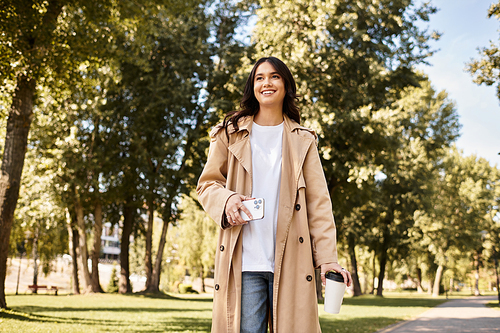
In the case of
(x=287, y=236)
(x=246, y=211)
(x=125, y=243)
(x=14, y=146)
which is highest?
(x=14, y=146)

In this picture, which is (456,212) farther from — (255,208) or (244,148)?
(255,208)

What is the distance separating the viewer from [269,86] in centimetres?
284

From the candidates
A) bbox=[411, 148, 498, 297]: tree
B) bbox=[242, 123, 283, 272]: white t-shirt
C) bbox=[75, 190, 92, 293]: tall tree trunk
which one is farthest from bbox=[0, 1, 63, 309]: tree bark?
bbox=[411, 148, 498, 297]: tree

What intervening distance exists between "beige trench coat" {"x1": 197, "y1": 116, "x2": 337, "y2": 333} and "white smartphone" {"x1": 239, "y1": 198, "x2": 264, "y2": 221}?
0.48 ft

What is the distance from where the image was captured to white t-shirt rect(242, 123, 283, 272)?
246 centimetres

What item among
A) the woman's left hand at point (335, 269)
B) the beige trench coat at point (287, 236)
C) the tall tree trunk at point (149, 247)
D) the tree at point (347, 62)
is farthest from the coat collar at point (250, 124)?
the tall tree trunk at point (149, 247)

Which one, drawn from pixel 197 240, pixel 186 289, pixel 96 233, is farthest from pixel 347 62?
pixel 186 289

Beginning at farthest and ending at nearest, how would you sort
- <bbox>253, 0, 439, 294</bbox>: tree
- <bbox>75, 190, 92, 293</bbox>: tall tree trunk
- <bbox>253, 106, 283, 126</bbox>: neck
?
<bbox>75, 190, 92, 293</bbox>: tall tree trunk → <bbox>253, 0, 439, 294</bbox>: tree → <bbox>253, 106, 283, 126</bbox>: neck

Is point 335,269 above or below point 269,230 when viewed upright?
below

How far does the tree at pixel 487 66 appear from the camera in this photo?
11070 millimetres

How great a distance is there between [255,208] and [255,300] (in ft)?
1.72

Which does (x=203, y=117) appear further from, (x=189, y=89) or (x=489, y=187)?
(x=489, y=187)

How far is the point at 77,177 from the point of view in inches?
821

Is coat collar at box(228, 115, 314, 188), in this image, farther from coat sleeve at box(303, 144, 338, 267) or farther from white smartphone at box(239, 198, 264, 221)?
white smartphone at box(239, 198, 264, 221)
